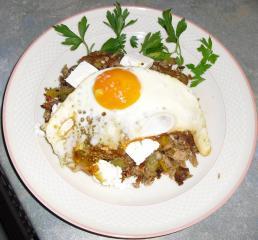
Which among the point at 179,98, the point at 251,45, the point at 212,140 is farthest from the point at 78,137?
the point at 251,45

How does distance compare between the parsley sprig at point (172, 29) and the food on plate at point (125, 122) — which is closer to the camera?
the food on plate at point (125, 122)

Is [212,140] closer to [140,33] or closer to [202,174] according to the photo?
[202,174]

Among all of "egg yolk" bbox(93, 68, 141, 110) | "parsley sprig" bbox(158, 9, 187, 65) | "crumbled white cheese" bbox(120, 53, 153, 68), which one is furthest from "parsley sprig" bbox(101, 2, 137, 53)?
"egg yolk" bbox(93, 68, 141, 110)

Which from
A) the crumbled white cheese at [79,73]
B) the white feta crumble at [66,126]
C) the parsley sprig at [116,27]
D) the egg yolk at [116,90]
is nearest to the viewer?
the egg yolk at [116,90]

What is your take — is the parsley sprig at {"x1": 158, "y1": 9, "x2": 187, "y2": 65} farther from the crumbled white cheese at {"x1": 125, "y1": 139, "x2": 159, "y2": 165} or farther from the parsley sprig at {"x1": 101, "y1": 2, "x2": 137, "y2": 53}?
the crumbled white cheese at {"x1": 125, "y1": 139, "x2": 159, "y2": 165}

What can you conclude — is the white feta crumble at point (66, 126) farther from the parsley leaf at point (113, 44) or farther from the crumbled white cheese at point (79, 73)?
the parsley leaf at point (113, 44)

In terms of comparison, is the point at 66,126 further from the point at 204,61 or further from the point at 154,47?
the point at 204,61

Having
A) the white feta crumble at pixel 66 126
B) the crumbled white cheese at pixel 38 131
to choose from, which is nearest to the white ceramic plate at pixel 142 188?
the crumbled white cheese at pixel 38 131
